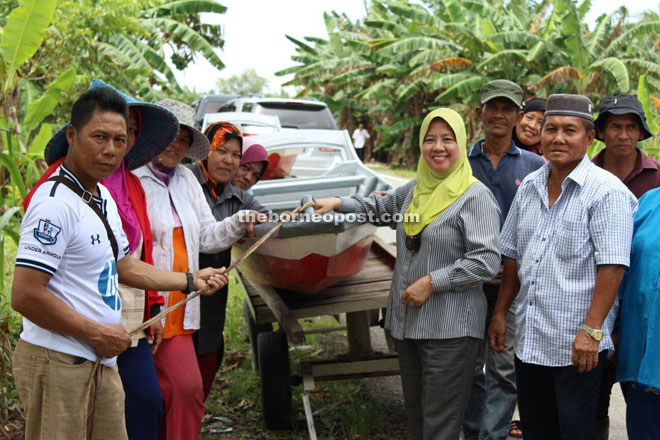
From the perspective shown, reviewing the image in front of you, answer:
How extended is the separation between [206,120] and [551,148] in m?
6.23

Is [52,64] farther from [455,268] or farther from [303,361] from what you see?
[455,268]

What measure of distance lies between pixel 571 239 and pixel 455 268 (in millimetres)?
517

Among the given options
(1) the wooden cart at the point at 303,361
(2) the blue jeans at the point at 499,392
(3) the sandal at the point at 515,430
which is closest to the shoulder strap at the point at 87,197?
(1) the wooden cart at the point at 303,361

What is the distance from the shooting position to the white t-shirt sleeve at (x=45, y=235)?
72.2 inches

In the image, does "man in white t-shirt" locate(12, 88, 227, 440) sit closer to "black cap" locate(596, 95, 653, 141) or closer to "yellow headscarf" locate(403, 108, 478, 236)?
"yellow headscarf" locate(403, 108, 478, 236)

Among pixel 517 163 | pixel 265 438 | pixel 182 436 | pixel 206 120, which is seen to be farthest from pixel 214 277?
pixel 206 120

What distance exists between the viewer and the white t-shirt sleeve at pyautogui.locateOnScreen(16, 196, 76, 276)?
72.2 inches

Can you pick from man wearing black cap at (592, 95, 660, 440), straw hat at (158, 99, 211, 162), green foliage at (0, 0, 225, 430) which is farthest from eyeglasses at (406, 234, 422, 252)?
green foliage at (0, 0, 225, 430)

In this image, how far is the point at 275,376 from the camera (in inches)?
147

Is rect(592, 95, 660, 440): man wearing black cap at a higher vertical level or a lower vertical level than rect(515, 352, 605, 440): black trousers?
higher

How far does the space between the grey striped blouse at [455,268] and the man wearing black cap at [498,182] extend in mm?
668

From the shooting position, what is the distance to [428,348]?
8.94 ft

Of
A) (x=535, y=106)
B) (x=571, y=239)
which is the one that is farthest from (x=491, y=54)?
(x=571, y=239)

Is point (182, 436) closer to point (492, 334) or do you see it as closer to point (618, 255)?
point (492, 334)
